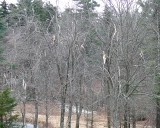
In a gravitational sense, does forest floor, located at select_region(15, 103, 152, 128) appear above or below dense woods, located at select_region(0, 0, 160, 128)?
below

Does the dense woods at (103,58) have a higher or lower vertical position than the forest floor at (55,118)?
higher

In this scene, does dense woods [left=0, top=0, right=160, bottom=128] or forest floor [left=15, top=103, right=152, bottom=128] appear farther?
forest floor [left=15, top=103, right=152, bottom=128]

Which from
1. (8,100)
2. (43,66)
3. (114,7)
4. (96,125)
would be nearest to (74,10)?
(114,7)

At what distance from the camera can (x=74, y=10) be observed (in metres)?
24.1

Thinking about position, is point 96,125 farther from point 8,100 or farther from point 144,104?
point 8,100

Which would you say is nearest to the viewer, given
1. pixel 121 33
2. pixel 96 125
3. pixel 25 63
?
pixel 121 33

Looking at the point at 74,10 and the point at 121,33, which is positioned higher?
the point at 74,10

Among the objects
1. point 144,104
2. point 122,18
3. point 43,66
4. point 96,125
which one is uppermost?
point 122,18

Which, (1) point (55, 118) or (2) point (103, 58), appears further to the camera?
(1) point (55, 118)

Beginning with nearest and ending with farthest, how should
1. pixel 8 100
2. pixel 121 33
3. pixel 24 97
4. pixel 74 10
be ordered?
pixel 8 100 < pixel 121 33 < pixel 74 10 < pixel 24 97

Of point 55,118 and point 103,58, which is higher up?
point 103,58

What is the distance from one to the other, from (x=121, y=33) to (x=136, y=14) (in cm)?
169

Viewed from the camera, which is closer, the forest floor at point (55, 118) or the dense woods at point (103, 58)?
the dense woods at point (103, 58)

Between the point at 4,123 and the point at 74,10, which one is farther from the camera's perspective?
the point at 74,10
